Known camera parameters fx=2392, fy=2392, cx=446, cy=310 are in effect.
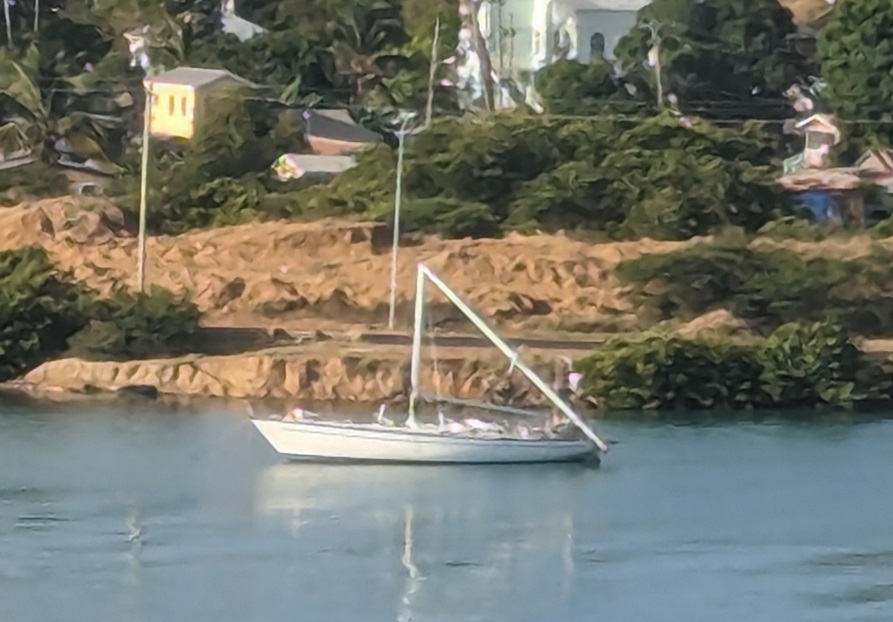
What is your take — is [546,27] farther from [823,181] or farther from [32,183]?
[32,183]

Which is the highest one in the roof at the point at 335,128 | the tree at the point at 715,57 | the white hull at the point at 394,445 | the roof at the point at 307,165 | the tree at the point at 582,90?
the tree at the point at 715,57

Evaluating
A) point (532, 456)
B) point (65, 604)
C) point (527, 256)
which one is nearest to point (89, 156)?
point (527, 256)

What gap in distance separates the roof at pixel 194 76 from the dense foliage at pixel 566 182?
773 centimetres

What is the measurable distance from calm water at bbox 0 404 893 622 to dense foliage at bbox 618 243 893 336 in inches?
354

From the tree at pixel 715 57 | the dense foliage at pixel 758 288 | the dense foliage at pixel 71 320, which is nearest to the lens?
the dense foliage at pixel 71 320

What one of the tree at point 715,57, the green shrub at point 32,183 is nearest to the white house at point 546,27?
the tree at point 715,57

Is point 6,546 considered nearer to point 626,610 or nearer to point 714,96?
point 626,610

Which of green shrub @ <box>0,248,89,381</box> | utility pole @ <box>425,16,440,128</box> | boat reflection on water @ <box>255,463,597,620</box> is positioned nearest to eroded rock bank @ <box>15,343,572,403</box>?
green shrub @ <box>0,248,89,381</box>

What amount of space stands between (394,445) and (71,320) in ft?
48.0

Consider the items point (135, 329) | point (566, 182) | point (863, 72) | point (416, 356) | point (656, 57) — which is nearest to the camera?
point (416, 356)

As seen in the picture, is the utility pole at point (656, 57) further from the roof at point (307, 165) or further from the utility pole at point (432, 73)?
the roof at point (307, 165)

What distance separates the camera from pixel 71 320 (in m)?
52.6

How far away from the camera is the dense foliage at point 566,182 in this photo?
58.6 meters

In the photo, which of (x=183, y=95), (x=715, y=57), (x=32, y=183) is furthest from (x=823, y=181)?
(x=32, y=183)
